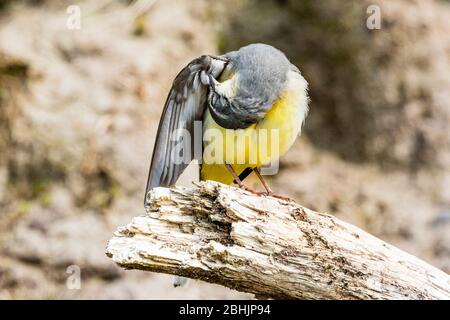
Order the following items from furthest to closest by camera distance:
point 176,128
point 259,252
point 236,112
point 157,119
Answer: point 157,119 < point 176,128 < point 236,112 < point 259,252

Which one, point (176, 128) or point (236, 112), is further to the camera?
point (176, 128)

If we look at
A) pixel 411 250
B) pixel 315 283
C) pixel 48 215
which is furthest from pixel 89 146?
pixel 315 283

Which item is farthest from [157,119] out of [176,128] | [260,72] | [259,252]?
[259,252]

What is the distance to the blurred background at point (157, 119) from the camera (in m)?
6.75

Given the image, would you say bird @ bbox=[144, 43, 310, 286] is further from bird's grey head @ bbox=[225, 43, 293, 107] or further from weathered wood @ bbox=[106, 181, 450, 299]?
weathered wood @ bbox=[106, 181, 450, 299]

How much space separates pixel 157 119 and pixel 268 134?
2943 mm

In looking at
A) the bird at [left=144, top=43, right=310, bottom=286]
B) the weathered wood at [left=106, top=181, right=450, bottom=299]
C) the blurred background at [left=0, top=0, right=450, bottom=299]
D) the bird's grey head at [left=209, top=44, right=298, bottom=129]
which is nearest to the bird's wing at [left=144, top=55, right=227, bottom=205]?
the bird at [left=144, top=43, right=310, bottom=286]

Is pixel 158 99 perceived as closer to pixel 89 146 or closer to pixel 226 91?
pixel 89 146

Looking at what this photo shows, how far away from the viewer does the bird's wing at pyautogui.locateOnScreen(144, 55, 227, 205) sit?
5023 mm

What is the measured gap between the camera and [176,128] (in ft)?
16.7

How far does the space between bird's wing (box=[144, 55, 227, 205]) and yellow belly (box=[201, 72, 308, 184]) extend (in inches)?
16.6

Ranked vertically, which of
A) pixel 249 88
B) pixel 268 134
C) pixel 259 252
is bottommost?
pixel 259 252

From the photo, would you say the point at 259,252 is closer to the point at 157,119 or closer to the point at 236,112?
the point at 236,112

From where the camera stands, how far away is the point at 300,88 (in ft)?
15.0
